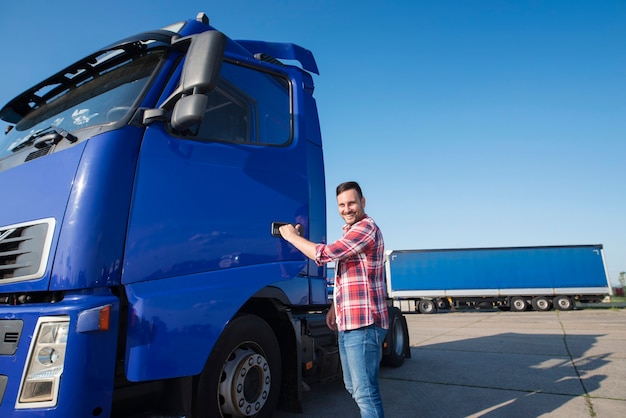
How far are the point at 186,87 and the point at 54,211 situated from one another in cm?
100

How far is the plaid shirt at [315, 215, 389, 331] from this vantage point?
2.13m

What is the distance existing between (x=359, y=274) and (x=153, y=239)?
1.21m

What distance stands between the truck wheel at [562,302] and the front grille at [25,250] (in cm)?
2382

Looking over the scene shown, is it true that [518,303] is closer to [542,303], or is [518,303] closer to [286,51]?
[542,303]

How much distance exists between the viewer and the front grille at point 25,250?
197cm

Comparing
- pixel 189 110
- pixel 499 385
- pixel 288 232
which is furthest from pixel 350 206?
pixel 499 385

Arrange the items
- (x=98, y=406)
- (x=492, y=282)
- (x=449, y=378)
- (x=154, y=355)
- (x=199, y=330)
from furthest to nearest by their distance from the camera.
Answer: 1. (x=492, y=282)
2. (x=449, y=378)
3. (x=199, y=330)
4. (x=154, y=355)
5. (x=98, y=406)

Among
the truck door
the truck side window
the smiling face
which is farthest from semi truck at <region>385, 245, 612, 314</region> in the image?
the smiling face

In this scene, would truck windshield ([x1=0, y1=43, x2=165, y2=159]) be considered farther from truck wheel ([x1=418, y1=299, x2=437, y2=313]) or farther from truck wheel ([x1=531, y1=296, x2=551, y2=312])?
truck wheel ([x1=531, y1=296, x2=551, y2=312])

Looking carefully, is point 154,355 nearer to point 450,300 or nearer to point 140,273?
point 140,273

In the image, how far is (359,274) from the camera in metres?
2.23

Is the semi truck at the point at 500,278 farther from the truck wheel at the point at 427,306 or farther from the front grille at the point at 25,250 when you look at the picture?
the front grille at the point at 25,250

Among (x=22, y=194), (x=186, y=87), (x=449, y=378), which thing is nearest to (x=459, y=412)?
(x=449, y=378)

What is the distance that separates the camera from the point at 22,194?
224 centimetres
